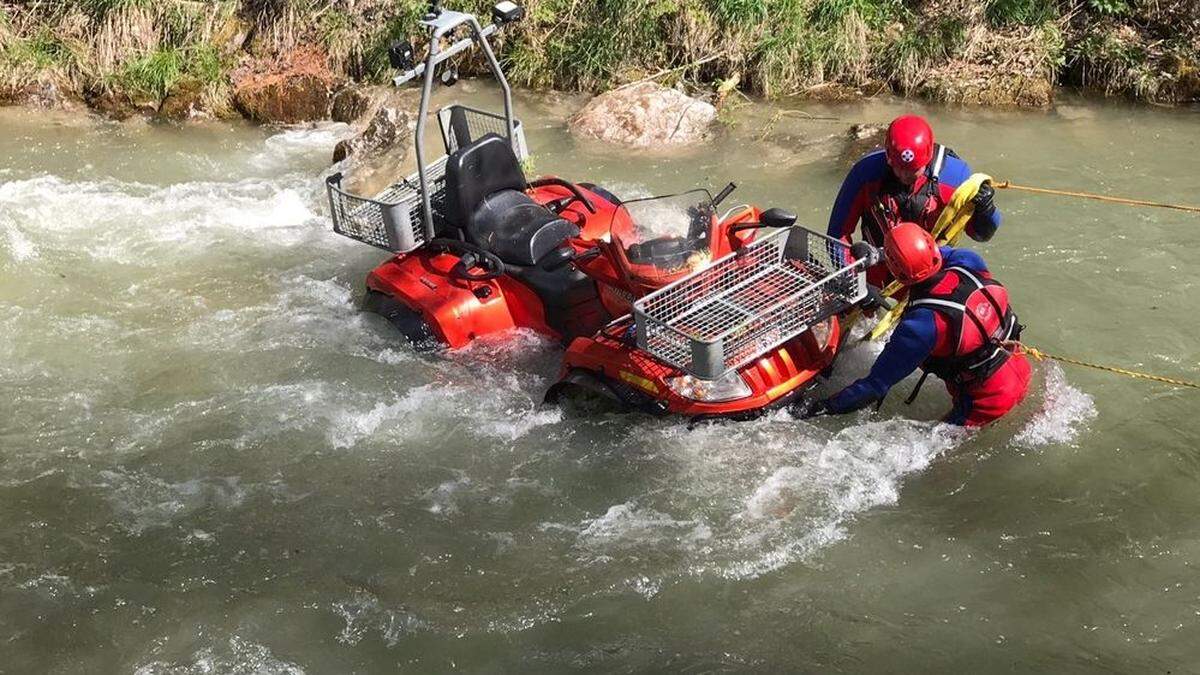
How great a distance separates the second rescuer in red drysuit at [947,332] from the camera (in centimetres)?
569

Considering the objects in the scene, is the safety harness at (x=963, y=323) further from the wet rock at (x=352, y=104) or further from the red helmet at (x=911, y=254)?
the wet rock at (x=352, y=104)

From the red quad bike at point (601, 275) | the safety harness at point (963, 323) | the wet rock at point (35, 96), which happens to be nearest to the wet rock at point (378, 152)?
the red quad bike at point (601, 275)

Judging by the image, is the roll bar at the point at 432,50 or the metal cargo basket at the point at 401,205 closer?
the roll bar at the point at 432,50

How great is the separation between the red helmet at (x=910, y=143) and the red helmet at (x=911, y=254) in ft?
2.58

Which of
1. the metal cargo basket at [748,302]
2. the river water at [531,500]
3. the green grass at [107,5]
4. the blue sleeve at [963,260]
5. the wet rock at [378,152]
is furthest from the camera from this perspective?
the green grass at [107,5]

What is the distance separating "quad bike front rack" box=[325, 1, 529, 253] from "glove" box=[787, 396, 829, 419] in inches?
95.6

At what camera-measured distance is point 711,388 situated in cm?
596

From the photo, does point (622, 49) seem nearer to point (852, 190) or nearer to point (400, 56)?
point (852, 190)

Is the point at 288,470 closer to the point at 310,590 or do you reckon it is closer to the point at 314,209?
the point at 310,590

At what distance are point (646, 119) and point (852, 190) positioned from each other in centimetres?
408

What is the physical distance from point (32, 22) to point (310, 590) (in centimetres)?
868

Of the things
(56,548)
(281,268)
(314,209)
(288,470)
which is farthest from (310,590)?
(314,209)

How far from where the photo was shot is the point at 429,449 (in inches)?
266

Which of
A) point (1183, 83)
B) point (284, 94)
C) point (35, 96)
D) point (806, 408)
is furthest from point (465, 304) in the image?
point (1183, 83)
